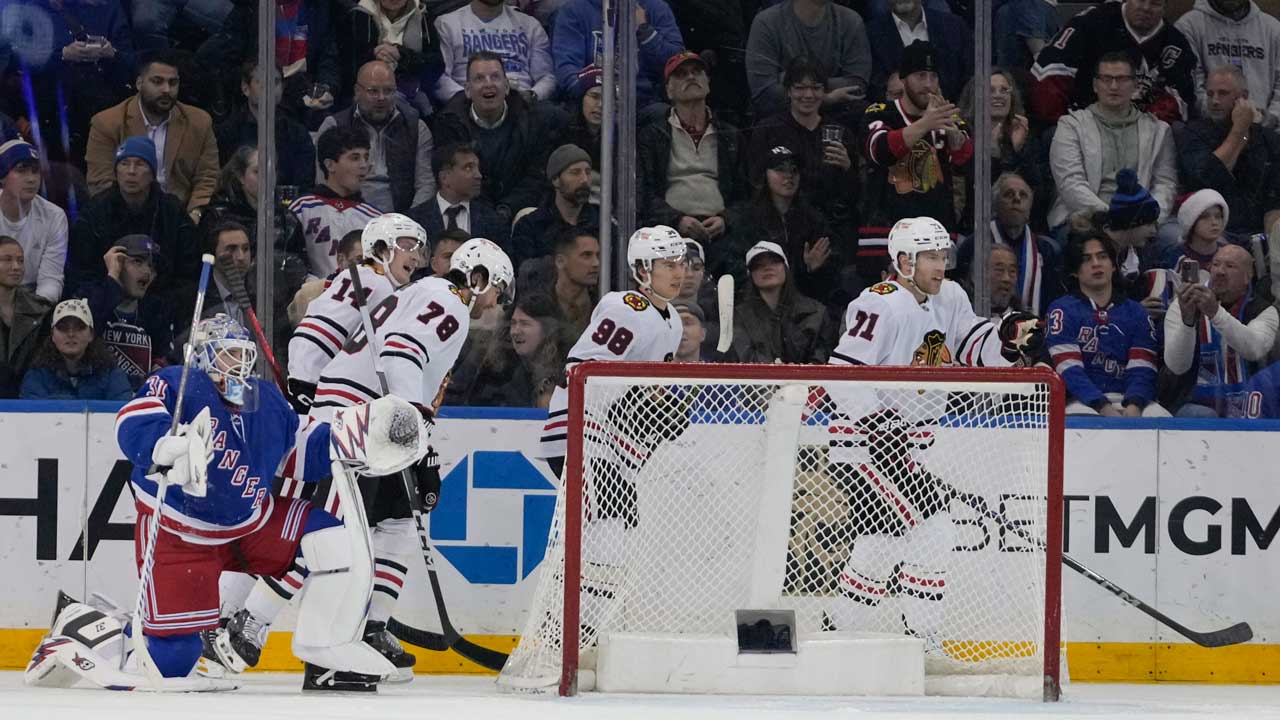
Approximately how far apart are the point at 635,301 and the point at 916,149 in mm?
1423

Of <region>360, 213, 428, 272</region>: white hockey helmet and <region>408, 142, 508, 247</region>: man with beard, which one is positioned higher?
<region>408, 142, 508, 247</region>: man with beard

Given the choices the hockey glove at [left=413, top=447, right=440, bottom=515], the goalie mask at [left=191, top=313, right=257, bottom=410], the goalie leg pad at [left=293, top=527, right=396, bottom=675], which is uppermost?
the goalie mask at [left=191, top=313, right=257, bottom=410]

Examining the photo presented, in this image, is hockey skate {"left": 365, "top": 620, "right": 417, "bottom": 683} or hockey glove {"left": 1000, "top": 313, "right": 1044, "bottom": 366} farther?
hockey glove {"left": 1000, "top": 313, "right": 1044, "bottom": 366}

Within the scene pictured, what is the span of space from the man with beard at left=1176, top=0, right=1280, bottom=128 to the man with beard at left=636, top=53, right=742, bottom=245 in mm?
1651

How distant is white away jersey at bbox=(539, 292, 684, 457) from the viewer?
205 inches

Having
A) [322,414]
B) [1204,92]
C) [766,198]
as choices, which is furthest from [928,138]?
[322,414]

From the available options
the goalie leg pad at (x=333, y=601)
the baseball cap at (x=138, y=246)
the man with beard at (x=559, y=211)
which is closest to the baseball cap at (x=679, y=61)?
the man with beard at (x=559, y=211)

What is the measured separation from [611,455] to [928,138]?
1.92 meters

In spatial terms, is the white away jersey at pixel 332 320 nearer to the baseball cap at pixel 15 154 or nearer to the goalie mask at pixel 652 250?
the goalie mask at pixel 652 250

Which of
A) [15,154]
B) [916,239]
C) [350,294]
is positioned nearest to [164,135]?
[15,154]

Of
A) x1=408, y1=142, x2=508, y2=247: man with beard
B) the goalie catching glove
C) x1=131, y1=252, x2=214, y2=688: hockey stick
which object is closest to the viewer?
the goalie catching glove

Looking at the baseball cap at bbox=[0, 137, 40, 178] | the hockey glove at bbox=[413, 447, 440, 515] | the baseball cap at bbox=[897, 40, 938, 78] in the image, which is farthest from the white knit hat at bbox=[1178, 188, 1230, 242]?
the baseball cap at bbox=[0, 137, 40, 178]

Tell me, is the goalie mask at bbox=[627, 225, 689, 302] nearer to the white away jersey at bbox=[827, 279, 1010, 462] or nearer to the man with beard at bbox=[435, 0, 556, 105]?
the white away jersey at bbox=[827, 279, 1010, 462]

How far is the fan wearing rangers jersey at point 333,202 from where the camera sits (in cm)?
598
